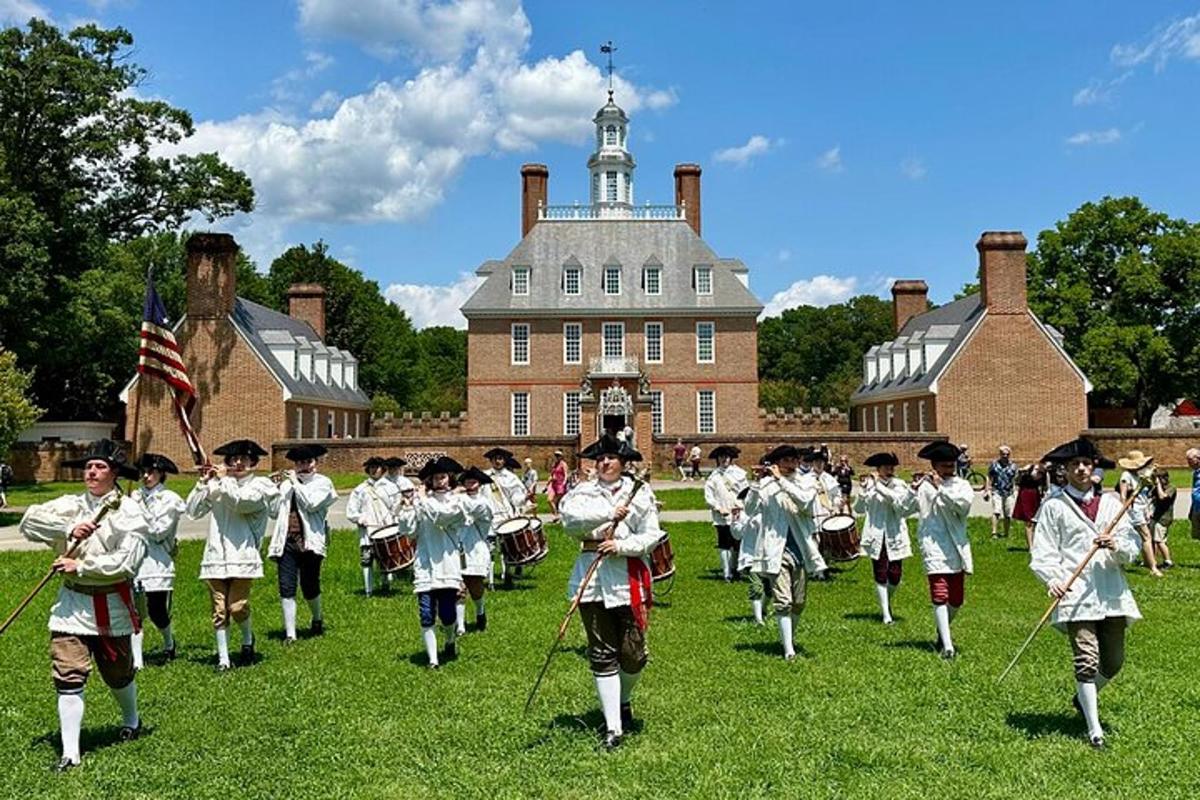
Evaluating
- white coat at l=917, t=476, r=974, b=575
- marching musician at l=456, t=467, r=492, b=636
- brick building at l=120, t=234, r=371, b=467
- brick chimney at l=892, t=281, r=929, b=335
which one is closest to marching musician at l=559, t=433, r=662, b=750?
marching musician at l=456, t=467, r=492, b=636

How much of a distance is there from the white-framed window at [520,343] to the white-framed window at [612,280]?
473cm

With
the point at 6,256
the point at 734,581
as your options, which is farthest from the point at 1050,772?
the point at 6,256

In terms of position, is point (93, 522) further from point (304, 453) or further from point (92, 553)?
point (304, 453)

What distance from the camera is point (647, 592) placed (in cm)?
746

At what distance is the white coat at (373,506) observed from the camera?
14.7 metres

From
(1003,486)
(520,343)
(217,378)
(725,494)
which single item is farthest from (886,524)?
(520,343)

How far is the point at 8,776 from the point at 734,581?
35.9 ft

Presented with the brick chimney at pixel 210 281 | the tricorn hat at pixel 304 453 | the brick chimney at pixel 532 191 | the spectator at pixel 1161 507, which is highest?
the brick chimney at pixel 532 191

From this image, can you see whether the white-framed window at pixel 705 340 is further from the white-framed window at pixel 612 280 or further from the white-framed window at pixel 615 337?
the white-framed window at pixel 612 280

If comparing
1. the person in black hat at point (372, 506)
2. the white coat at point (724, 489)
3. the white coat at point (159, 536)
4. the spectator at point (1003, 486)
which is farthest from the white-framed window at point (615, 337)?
the white coat at point (159, 536)

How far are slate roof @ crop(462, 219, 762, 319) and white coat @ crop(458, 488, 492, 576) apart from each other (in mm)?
39707

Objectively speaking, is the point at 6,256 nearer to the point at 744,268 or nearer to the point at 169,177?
the point at 169,177

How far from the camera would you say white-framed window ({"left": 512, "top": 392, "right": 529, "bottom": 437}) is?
50.3m

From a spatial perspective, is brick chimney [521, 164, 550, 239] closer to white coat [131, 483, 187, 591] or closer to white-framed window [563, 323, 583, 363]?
white-framed window [563, 323, 583, 363]
